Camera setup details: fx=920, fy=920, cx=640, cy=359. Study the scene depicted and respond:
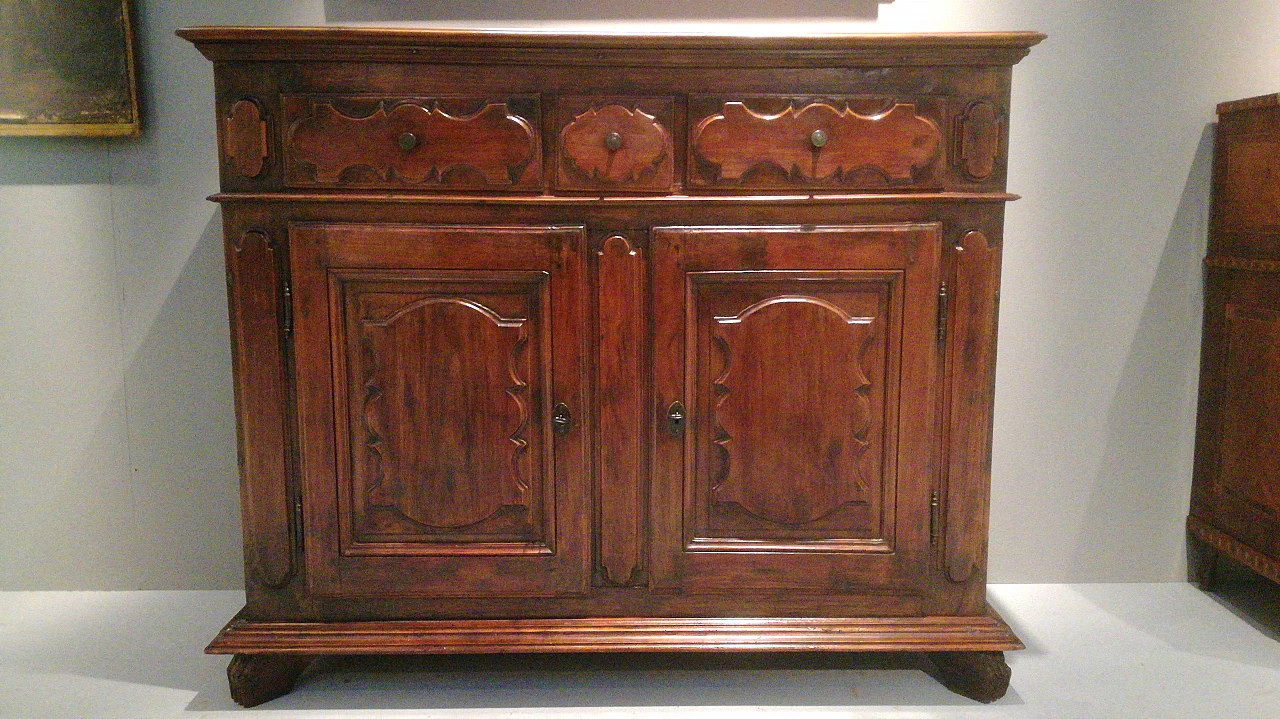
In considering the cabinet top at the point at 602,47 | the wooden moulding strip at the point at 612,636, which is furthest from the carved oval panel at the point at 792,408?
the cabinet top at the point at 602,47

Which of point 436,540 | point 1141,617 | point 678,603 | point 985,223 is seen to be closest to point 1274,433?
point 1141,617

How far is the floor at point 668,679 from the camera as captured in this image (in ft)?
6.19

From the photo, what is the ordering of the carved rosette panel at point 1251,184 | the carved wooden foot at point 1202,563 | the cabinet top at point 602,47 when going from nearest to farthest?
the cabinet top at point 602,47, the carved rosette panel at point 1251,184, the carved wooden foot at point 1202,563

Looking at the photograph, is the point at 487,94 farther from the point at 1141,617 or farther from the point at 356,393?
the point at 1141,617

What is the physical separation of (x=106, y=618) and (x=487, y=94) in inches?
65.7

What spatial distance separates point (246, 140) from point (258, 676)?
42.8 inches

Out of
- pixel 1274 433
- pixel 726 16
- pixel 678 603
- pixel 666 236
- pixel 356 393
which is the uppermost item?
pixel 726 16

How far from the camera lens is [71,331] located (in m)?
2.41

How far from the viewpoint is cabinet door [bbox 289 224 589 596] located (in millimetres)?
1800

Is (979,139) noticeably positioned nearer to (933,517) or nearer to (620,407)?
(933,517)

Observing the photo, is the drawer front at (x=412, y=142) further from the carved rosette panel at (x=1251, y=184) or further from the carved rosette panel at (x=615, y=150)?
the carved rosette panel at (x=1251, y=184)

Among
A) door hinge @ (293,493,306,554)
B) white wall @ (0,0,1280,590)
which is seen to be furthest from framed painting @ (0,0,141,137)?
door hinge @ (293,493,306,554)

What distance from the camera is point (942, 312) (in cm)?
183

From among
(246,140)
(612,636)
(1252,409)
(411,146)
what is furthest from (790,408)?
(1252,409)
